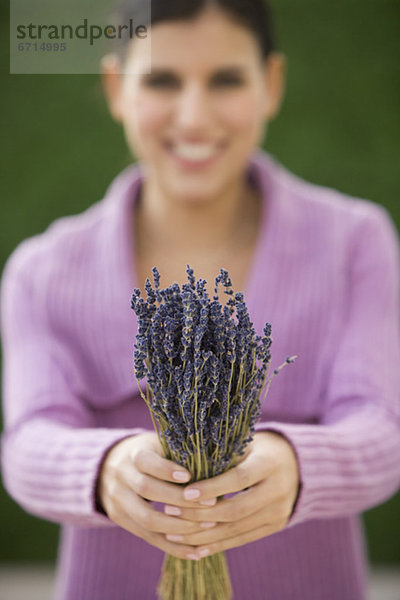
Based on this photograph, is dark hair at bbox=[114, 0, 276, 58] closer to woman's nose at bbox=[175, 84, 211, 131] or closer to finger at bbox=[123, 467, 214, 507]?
woman's nose at bbox=[175, 84, 211, 131]

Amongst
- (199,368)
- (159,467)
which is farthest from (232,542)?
(199,368)

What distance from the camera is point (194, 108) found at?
0.94 meters

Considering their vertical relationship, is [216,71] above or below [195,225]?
above

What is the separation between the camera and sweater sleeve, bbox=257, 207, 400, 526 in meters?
0.78

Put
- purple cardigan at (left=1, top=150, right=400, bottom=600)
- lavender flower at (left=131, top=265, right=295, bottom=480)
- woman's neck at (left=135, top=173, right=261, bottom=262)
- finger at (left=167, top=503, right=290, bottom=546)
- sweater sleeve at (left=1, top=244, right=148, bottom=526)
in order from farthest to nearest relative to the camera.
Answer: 1. woman's neck at (left=135, top=173, right=261, bottom=262)
2. purple cardigan at (left=1, top=150, right=400, bottom=600)
3. sweater sleeve at (left=1, top=244, right=148, bottom=526)
4. finger at (left=167, top=503, right=290, bottom=546)
5. lavender flower at (left=131, top=265, right=295, bottom=480)

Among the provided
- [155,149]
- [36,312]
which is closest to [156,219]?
[155,149]

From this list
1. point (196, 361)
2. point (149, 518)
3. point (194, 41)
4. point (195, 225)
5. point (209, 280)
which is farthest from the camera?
point (195, 225)

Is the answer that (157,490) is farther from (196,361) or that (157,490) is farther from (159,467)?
(196,361)

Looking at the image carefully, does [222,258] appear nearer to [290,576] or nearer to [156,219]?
[156,219]

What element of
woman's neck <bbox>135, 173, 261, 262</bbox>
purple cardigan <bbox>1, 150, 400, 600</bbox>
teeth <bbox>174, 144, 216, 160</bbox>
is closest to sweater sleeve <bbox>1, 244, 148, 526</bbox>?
purple cardigan <bbox>1, 150, 400, 600</bbox>

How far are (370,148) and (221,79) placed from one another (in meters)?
1.02

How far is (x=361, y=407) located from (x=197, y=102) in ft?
1.70

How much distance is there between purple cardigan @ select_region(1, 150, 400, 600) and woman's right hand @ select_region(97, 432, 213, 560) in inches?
6.0

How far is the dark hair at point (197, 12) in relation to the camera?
920mm
